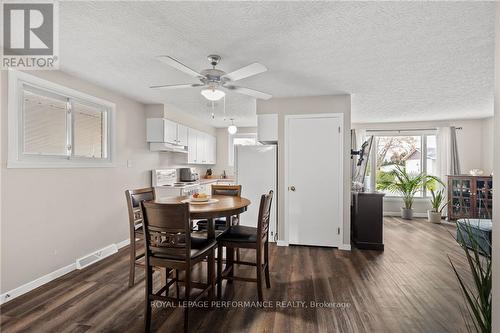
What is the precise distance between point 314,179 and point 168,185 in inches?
107

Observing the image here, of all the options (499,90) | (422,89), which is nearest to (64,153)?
(499,90)

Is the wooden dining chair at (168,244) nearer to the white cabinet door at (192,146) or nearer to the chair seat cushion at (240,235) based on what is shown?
the chair seat cushion at (240,235)

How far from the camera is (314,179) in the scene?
389 cm

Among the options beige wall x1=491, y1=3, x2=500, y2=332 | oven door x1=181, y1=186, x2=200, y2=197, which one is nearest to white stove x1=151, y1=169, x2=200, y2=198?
oven door x1=181, y1=186, x2=200, y2=197

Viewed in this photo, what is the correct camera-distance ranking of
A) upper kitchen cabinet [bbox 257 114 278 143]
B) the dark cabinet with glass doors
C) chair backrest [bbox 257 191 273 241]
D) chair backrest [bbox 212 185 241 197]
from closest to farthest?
chair backrest [bbox 257 191 273 241]
chair backrest [bbox 212 185 241 197]
upper kitchen cabinet [bbox 257 114 278 143]
the dark cabinet with glass doors

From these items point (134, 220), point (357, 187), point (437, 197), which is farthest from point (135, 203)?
point (437, 197)

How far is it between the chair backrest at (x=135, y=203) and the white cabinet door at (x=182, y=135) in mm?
1981

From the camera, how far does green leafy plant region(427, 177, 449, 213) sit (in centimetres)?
562

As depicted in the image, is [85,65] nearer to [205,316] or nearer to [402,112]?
[205,316]

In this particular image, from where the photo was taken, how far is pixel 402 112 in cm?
503

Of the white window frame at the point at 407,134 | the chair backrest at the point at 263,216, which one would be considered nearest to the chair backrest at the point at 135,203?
the chair backrest at the point at 263,216

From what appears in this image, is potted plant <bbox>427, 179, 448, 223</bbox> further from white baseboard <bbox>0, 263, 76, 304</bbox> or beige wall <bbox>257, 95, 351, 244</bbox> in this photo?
white baseboard <bbox>0, 263, 76, 304</bbox>

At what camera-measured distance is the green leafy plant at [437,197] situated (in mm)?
5617

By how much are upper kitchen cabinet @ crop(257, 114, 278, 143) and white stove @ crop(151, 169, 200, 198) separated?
180 centimetres
